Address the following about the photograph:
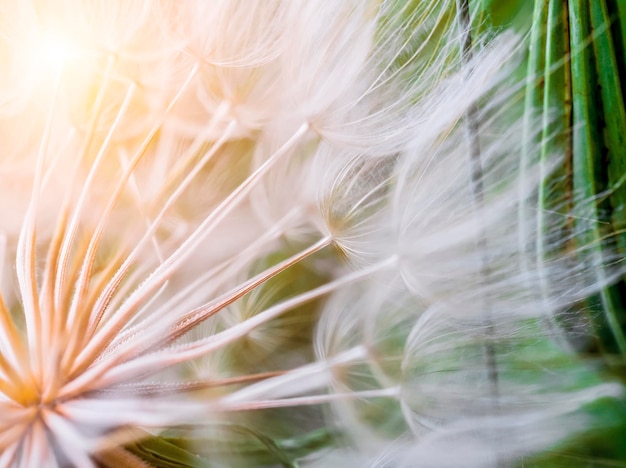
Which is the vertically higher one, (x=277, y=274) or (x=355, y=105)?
(x=355, y=105)

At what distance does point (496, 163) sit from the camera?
27.9 inches

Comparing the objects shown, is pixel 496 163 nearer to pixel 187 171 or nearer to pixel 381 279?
pixel 381 279

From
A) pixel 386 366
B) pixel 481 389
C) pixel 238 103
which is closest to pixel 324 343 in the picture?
pixel 386 366

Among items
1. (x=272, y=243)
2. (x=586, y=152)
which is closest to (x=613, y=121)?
(x=586, y=152)

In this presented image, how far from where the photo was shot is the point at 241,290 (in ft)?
2.41

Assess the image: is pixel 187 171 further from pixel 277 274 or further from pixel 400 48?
pixel 400 48

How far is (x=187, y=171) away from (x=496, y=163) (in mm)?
363

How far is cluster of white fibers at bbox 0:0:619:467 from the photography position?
70cm

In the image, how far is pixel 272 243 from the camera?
2.46ft

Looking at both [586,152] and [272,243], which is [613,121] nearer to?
[586,152]

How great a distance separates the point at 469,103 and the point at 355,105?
128 mm

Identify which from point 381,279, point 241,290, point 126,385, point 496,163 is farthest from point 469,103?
point 126,385

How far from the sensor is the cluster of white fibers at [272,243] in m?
0.70

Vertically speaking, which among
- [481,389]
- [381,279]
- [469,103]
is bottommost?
[481,389]
